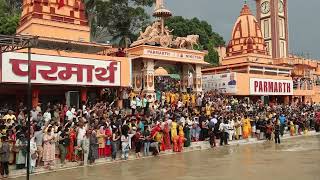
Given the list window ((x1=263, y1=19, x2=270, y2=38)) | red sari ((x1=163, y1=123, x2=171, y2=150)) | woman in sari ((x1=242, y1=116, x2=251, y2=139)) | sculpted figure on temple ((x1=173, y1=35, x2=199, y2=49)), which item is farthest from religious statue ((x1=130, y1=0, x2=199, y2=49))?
window ((x1=263, y1=19, x2=270, y2=38))

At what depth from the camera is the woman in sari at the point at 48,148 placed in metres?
14.6

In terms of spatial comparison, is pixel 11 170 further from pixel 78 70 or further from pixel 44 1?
pixel 44 1

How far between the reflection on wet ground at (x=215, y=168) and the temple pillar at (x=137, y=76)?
10890 mm

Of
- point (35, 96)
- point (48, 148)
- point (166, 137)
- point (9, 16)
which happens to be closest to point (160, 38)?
point (35, 96)

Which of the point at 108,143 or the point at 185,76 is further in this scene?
the point at 185,76

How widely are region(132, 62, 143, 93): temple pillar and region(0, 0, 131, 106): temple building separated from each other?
7.26ft

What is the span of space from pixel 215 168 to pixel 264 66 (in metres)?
29.8

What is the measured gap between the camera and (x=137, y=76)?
1138 inches

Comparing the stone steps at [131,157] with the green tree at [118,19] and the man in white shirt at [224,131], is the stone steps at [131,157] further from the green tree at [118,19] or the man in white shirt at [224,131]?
the green tree at [118,19]

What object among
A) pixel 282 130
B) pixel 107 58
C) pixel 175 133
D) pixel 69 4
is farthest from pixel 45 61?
pixel 282 130

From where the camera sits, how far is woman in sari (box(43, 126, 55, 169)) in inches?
574

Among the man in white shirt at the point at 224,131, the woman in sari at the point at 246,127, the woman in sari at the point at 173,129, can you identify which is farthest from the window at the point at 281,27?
the woman in sari at the point at 173,129

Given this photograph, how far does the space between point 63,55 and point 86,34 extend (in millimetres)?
4059

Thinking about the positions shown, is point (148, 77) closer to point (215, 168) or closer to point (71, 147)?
point (71, 147)
